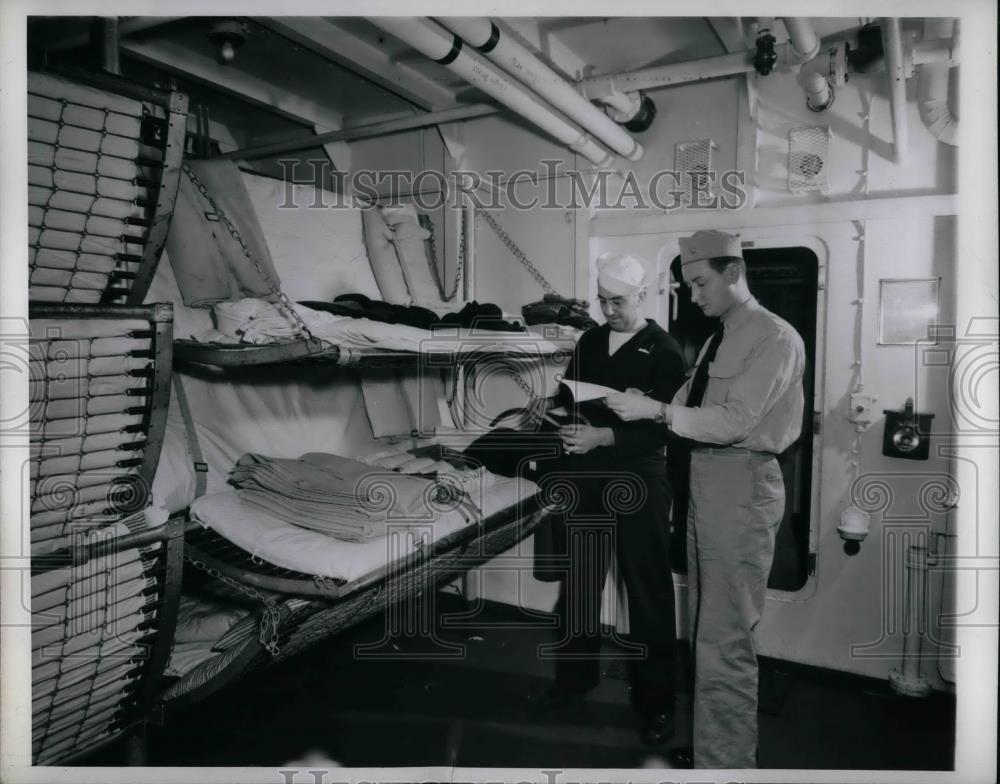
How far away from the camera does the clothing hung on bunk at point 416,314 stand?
241 centimetres

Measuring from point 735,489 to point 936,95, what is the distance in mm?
1370

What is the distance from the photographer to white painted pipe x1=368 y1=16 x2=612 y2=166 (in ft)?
6.05

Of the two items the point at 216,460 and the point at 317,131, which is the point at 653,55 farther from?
the point at 216,460

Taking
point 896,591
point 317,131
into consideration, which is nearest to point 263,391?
point 317,131

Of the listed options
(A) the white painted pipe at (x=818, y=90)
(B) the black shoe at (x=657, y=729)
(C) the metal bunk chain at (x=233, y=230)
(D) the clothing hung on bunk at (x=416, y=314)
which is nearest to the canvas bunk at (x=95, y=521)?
(C) the metal bunk chain at (x=233, y=230)

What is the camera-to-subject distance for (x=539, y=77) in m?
2.14

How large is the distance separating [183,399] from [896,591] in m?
2.56

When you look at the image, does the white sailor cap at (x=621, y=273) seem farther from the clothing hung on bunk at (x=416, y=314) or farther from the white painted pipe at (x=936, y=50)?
the white painted pipe at (x=936, y=50)

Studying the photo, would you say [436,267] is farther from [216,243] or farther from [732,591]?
[732,591]

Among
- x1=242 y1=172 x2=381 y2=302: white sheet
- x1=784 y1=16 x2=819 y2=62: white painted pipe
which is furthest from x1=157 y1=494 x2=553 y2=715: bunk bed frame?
x1=784 y1=16 x2=819 y2=62: white painted pipe

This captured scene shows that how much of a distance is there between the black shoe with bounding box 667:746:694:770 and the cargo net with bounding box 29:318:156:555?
1.92m

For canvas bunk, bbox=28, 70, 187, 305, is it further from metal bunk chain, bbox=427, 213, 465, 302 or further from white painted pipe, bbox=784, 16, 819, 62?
white painted pipe, bbox=784, 16, 819, 62

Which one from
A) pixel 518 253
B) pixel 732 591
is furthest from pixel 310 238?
pixel 732 591

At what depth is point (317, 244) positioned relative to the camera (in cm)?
269
